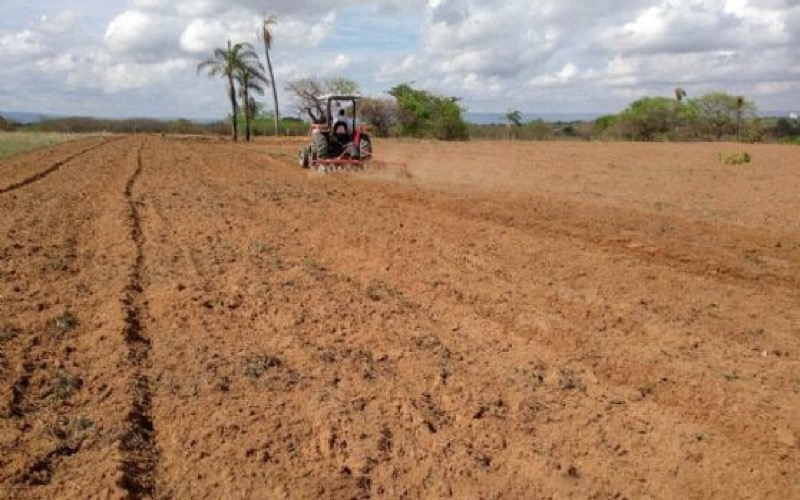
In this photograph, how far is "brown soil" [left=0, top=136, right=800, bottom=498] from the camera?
3.93 m

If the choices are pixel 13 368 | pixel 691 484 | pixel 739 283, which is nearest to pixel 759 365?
pixel 691 484

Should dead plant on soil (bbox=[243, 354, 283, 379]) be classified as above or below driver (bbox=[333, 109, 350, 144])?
below

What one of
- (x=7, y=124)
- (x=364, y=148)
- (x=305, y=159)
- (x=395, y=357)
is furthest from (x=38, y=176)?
(x=7, y=124)

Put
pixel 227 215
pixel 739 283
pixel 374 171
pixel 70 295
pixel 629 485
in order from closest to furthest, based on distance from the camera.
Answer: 1. pixel 629 485
2. pixel 70 295
3. pixel 739 283
4. pixel 227 215
5. pixel 374 171

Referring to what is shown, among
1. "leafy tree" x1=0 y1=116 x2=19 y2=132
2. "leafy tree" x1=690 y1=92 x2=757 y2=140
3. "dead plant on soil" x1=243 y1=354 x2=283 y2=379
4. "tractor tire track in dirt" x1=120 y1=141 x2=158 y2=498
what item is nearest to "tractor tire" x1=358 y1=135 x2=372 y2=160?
"tractor tire track in dirt" x1=120 y1=141 x2=158 y2=498

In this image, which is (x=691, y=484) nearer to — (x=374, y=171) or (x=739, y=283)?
(x=739, y=283)

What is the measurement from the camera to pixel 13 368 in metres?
5.07

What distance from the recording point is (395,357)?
5.40 meters

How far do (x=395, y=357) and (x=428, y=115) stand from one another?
5660 cm

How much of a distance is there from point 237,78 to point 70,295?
44911 mm

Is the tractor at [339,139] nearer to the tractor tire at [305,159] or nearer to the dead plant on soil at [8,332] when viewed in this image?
the tractor tire at [305,159]

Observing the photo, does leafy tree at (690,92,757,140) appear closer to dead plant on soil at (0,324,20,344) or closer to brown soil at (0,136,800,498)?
brown soil at (0,136,800,498)

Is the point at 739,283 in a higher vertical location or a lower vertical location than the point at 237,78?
lower

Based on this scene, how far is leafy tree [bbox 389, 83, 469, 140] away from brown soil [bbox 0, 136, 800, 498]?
1777 inches
